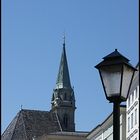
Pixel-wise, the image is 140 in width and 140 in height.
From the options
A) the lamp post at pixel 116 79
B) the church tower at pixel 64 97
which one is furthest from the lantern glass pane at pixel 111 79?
the church tower at pixel 64 97

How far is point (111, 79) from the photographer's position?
1103 cm

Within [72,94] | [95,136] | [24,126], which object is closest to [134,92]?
[95,136]

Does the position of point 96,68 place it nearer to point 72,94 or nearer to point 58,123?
point 58,123

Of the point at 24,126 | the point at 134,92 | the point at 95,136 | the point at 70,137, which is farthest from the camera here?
the point at 24,126

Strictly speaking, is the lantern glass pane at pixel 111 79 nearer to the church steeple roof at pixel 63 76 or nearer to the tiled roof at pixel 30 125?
the tiled roof at pixel 30 125

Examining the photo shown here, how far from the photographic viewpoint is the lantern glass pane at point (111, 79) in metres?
11.0

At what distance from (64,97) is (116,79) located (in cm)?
14465

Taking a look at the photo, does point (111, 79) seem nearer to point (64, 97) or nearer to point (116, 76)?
point (116, 76)

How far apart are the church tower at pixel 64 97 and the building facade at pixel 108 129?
69403mm

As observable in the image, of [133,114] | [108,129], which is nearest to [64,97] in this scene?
[108,129]

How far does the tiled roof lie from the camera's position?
13362 cm

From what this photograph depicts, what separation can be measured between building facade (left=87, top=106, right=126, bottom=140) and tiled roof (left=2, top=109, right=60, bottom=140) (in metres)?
52.1

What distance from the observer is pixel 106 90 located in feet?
36.4

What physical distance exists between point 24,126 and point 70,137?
3625 cm
